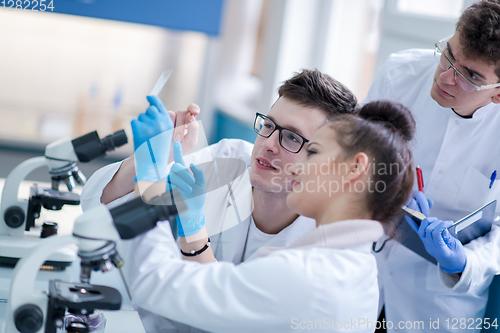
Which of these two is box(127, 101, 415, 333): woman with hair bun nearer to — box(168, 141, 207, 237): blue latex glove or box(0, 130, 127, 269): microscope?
box(168, 141, 207, 237): blue latex glove

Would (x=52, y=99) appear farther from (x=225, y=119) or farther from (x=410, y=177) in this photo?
(x=410, y=177)

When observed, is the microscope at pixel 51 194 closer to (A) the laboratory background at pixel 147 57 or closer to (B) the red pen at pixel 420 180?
(B) the red pen at pixel 420 180

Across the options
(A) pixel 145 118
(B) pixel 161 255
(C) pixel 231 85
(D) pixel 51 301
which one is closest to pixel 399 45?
(A) pixel 145 118

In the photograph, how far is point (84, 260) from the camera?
2.86 feet

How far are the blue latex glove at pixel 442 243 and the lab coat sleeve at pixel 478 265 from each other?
3 cm

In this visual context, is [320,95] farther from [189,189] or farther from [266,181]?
[189,189]

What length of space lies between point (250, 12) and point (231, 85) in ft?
2.43

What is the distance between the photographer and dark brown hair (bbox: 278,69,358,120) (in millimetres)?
1454

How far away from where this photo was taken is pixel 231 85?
15.7ft

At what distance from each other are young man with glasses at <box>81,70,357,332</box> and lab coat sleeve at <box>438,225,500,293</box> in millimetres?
516

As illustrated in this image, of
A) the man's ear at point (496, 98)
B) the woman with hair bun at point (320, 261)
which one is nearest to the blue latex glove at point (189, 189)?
the woman with hair bun at point (320, 261)

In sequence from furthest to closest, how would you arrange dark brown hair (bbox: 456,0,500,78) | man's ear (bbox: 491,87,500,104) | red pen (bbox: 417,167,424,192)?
red pen (bbox: 417,167,424,192) < man's ear (bbox: 491,87,500,104) < dark brown hair (bbox: 456,0,500,78)

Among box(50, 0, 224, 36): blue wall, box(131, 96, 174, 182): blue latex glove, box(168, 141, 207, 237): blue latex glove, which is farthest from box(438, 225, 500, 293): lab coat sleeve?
box(50, 0, 224, 36): blue wall

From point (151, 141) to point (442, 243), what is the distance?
934 millimetres
